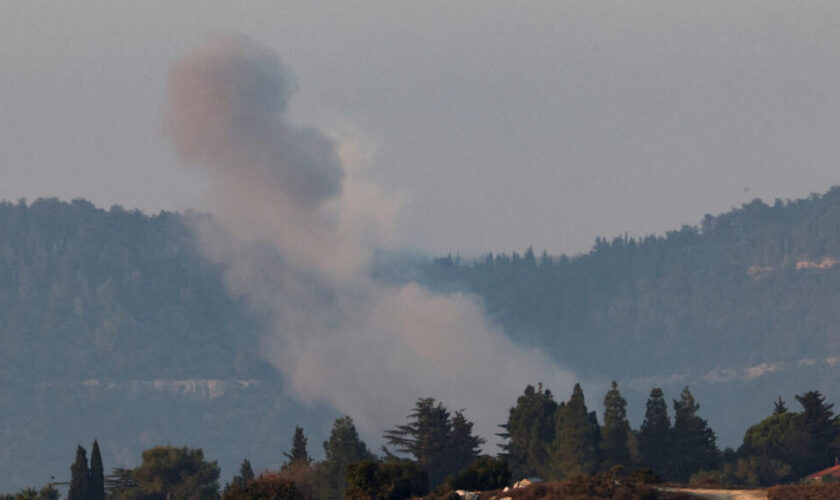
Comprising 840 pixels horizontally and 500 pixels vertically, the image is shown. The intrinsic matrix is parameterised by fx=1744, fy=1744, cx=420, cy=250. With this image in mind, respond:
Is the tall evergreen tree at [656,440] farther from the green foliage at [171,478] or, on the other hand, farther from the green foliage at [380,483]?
the green foliage at [380,483]

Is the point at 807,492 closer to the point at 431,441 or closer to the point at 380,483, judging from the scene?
Result: the point at 380,483

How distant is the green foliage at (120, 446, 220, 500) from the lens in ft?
493

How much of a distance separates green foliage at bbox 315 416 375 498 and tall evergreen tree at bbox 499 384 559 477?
46.2 feet

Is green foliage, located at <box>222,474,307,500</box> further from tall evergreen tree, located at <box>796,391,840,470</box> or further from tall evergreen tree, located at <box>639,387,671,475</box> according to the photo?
tall evergreen tree, located at <box>796,391,840,470</box>

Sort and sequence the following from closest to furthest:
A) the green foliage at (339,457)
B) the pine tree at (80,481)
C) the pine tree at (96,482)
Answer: the pine tree at (80,481), the pine tree at (96,482), the green foliage at (339,457)

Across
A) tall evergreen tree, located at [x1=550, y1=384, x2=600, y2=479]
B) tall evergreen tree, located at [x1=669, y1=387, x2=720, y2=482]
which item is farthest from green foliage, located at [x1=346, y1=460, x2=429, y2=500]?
tall evergreen tree, located at [x1=669, y1=387, x2=720, y2=482]

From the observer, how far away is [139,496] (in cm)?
15100

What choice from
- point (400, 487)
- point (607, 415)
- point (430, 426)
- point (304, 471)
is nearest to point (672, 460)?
point (607, 415)

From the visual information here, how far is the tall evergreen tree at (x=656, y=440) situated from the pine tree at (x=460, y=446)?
50.2 feet

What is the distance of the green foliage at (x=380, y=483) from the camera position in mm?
100125

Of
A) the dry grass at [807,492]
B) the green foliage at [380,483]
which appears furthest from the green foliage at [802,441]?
the dry grass at [807,492]

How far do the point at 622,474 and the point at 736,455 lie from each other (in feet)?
63.1

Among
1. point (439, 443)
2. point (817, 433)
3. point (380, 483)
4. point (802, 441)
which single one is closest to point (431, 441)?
point (439, 443)

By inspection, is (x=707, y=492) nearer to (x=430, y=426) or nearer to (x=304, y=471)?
(x=304, y=471)
